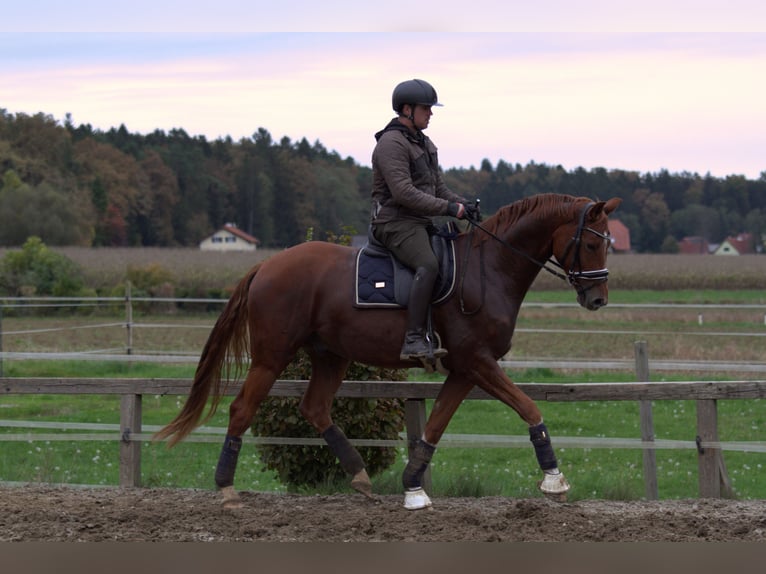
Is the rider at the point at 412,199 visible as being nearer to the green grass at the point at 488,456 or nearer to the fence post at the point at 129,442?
the green grass at the point at 488,456

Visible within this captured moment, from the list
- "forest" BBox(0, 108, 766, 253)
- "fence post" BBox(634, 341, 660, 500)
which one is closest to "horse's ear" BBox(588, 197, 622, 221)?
"fence post" BBox(634, 341, 660, 500)

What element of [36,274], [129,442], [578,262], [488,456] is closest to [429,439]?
[578,262]

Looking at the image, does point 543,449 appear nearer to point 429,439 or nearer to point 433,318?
point 429,439

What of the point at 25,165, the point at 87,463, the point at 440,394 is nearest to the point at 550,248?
the point at 440,394

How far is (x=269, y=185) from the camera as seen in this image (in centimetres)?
3794

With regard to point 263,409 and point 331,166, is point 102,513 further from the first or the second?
point 331,166

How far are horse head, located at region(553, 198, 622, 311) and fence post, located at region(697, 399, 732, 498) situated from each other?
1.37 m

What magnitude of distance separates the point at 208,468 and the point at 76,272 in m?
24.4

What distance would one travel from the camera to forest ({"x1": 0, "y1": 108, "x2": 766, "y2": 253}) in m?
28.3

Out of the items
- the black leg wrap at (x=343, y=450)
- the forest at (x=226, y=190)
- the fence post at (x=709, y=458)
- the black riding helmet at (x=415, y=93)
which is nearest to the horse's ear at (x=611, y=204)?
the black riding helmet at (x=415, y=93)

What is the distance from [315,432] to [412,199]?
2119 mm

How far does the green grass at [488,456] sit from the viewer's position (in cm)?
804

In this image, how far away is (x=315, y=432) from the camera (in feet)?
24.1

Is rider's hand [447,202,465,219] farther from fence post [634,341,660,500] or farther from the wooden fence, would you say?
fence post [634,341,660,500]
